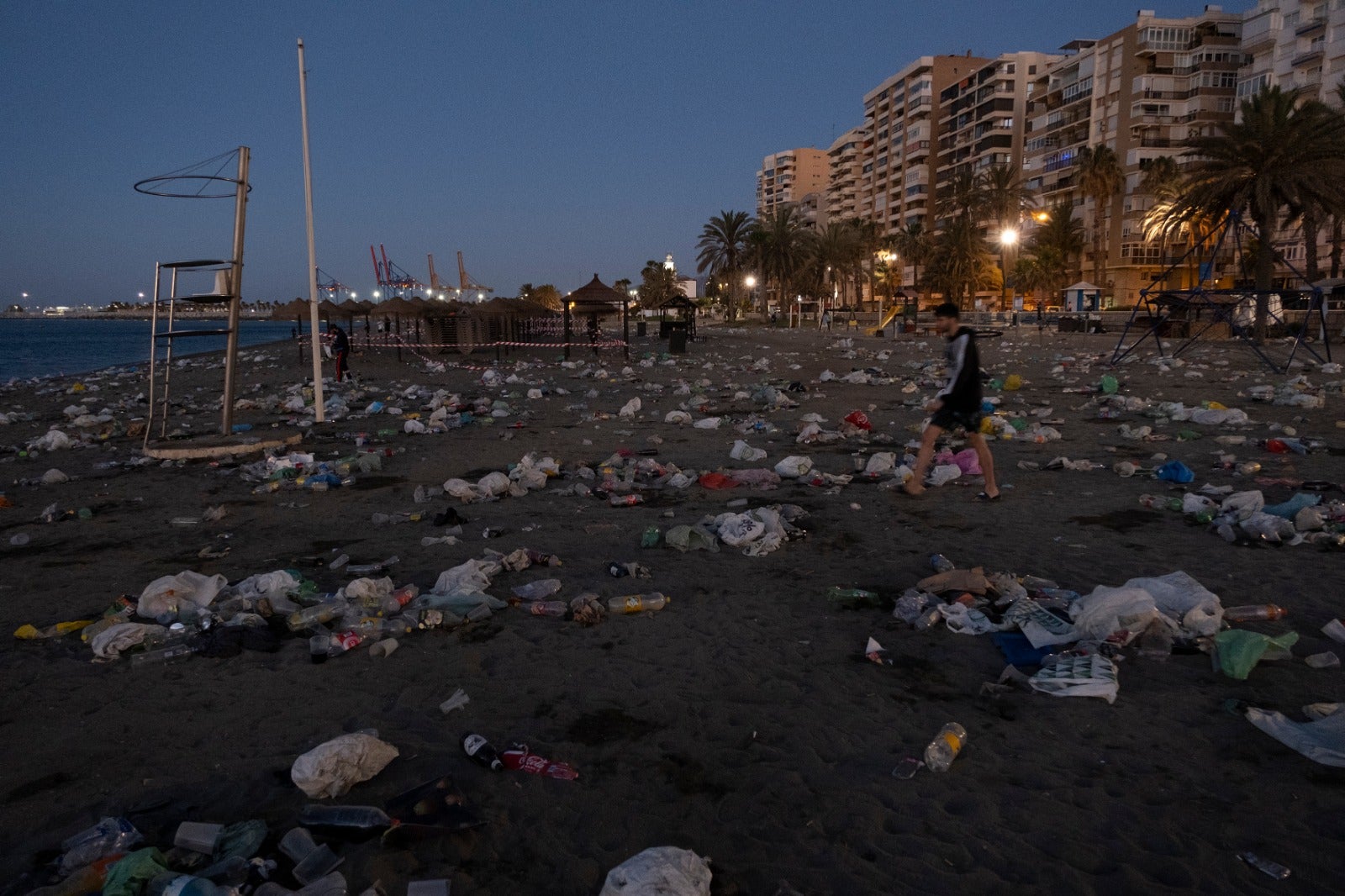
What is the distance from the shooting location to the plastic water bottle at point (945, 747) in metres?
2.61

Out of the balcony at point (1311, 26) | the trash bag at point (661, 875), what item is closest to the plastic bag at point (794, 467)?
the trash bag at point (661, 875)

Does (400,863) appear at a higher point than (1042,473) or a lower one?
lower

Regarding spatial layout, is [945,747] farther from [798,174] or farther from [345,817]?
[798,174]

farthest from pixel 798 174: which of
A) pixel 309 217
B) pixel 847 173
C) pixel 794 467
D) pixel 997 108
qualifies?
pixel 794 467

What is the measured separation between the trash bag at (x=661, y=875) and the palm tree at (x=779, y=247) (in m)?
55.2

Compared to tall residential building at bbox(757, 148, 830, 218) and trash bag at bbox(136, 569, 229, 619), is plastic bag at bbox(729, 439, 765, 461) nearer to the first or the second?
trash bag at bbox(136, 569, 229, 619)

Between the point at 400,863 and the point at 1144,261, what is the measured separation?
215 ft

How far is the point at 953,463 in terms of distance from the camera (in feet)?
22.8

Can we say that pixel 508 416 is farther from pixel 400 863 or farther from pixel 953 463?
pixel 400 863

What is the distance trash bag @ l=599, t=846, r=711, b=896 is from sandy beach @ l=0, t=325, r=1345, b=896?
0.16 meters

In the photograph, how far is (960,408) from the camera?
6000mm

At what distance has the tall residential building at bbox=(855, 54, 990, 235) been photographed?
267 ft

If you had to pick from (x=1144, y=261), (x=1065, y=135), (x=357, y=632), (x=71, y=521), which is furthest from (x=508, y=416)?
(x=1065, y=135)

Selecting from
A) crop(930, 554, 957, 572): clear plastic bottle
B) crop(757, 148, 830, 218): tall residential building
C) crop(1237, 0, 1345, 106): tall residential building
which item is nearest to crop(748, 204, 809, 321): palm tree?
crop(1237, 0, 1345, 106): tall residential building
